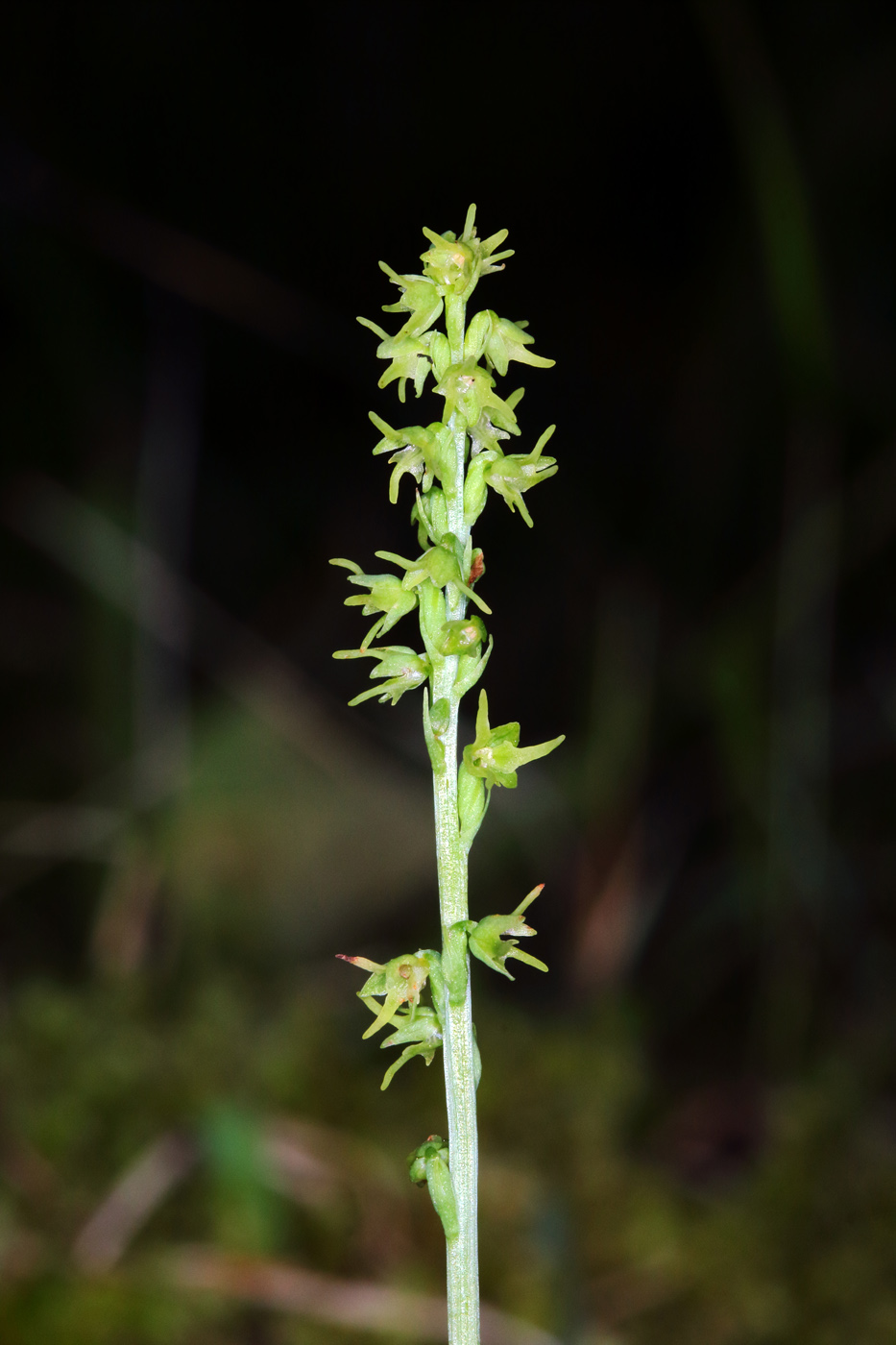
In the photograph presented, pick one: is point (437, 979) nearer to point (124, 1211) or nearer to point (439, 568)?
point (439, 568)

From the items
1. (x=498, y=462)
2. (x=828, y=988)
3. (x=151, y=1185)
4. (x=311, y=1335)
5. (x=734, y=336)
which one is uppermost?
(x=734, y=336)

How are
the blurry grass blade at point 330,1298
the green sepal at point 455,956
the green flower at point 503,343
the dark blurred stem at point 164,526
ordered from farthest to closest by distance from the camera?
1. the dark blurred stem at point 164,526
2. the blurry grass blade at point 330,1298
3. the green flower at point 503,343
4. the green sepal at point 455,956

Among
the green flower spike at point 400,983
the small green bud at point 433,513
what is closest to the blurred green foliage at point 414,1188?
the green flower spike at point 400,983

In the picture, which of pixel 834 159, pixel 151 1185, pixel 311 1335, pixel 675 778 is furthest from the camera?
pixel 675 778

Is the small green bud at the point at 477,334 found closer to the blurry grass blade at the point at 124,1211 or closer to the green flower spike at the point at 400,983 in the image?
the green flower spike at the point at 400,983

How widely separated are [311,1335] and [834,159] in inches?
109

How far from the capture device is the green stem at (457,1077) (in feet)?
2.56

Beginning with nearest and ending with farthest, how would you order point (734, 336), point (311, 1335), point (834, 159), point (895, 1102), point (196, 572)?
point (311, 1335) < point (895, 1102) < point (834, 159) < point (734, 336) < point (196, 572)

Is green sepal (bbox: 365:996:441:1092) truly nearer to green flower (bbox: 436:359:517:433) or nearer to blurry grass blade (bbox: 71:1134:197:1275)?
green flower (bbox: 436:359:517:433)

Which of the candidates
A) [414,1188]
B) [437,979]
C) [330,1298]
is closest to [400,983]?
[437,979]

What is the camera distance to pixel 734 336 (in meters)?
2.99

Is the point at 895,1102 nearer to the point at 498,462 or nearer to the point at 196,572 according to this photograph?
the point at 498,462

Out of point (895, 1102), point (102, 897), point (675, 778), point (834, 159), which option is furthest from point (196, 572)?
point (895, 1102)

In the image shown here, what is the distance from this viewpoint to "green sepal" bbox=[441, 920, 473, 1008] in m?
0.77
